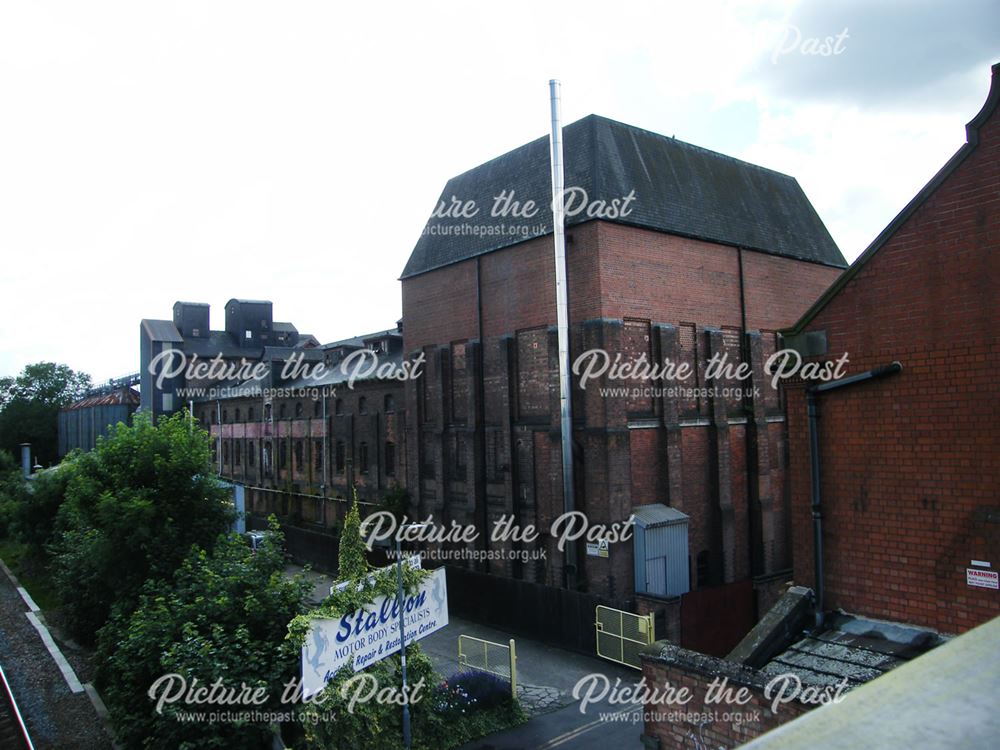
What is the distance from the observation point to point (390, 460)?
3247 centimetres

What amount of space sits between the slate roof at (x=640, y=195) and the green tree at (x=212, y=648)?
540 inches

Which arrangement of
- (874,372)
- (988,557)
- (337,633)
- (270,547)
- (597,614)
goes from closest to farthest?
(988,557) → (874,372) → (337,633) → (270,547) → (597,614)

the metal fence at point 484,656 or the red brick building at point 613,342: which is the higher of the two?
the red brick building at point 613,342

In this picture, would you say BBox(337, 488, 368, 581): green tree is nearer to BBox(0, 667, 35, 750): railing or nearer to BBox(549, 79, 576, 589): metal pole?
BBox(0, 667, 35, 750): railing

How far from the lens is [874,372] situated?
8.44m

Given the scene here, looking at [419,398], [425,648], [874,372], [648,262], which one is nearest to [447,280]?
[419,398]

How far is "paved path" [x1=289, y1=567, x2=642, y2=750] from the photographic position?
561 inches

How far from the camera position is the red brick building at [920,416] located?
757cm

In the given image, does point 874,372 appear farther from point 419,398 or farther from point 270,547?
point 419,398

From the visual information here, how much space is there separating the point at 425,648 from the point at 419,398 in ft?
33.7

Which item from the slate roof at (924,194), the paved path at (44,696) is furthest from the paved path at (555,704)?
the slate roof at (924,194)

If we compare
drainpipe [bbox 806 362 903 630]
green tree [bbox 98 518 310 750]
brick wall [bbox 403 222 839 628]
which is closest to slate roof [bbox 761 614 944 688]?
drainpipe [bbox 806 362 903 630]

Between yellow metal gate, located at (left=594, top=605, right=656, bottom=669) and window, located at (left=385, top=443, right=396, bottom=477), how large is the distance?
15388mm

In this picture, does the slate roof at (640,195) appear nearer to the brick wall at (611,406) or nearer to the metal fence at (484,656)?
the brick wall at (611,406)
